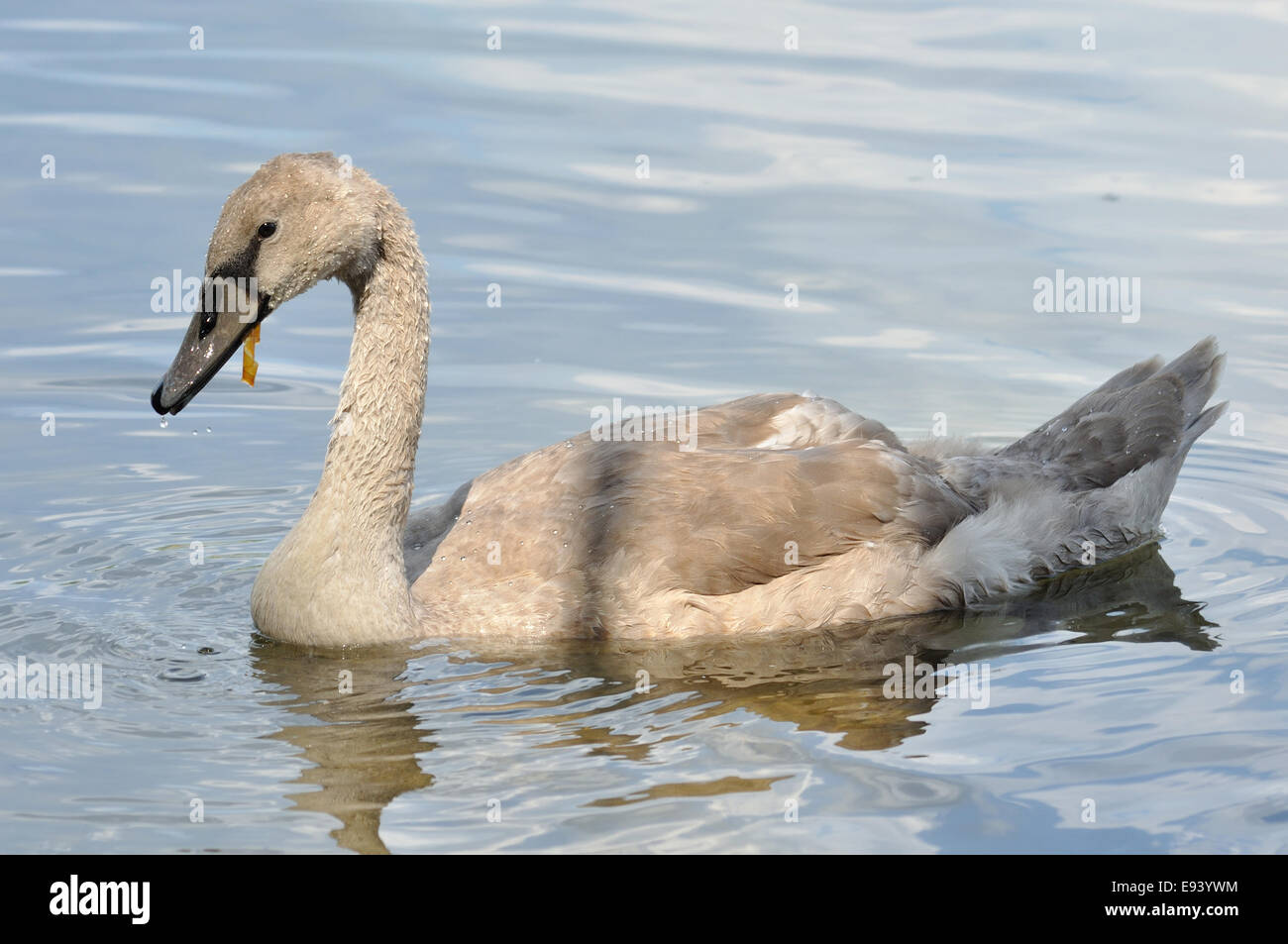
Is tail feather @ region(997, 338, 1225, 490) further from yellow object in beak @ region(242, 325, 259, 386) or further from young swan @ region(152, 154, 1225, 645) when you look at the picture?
yellow object in beak @ region(242, 325, 259, 386)

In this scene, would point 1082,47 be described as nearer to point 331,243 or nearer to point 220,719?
point 331,243

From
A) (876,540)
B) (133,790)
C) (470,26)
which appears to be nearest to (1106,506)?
(876,540)

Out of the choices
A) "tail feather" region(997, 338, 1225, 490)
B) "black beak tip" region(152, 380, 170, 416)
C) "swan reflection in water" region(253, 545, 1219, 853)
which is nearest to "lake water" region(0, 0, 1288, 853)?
"swan reflection in water" region(253, 545, 1219, 853)

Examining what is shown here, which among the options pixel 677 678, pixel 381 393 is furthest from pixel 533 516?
pixel 677 678

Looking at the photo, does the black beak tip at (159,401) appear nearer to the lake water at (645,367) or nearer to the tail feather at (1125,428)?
the lake water at (645,367)

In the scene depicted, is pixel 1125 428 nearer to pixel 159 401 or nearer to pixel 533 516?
pixel 533 516

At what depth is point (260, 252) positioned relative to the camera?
879 cm

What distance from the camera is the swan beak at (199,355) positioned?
8.74 metres

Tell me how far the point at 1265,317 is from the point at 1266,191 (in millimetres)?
2468

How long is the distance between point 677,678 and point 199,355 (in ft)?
9.34

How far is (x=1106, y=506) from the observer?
35.1ft

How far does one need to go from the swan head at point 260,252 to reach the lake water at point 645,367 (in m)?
1.46

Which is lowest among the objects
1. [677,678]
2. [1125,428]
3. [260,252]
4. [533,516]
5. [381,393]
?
[677,678]

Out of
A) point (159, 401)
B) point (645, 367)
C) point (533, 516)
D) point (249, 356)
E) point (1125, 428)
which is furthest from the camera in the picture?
point (645, 367)
